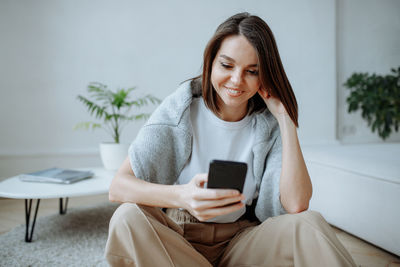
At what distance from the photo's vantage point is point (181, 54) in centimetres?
306

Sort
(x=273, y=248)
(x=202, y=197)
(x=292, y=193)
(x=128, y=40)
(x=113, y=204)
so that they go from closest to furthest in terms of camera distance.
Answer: (x=202, y=197), (x=273, y=248), (x=292, y=193), (x=113, y=204), (x=128, y=40)

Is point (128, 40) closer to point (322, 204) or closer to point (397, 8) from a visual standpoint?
point (322, 204)

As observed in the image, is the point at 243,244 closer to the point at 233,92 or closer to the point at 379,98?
the point at 233,92

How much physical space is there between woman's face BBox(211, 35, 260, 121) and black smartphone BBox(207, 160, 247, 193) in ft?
1.11

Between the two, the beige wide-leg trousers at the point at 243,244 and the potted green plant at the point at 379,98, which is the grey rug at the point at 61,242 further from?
the potted green plant at the point at 379,98

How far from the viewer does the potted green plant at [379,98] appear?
10.5 feet

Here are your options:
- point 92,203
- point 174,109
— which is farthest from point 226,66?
point 92,203

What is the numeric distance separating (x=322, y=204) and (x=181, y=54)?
74.8 inches

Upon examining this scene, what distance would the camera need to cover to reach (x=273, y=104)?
1.09 metres

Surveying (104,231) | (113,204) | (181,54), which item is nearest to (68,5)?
(181,54)

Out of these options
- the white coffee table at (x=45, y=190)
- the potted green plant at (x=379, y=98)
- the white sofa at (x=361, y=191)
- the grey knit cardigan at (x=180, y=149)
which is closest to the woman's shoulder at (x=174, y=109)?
the grey knit cardigan at (x=180, y=149)

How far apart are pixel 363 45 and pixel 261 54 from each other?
3234 millimetres

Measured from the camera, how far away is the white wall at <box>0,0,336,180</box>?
2652 millimetres

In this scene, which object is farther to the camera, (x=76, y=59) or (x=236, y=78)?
(x=76, y=59)
